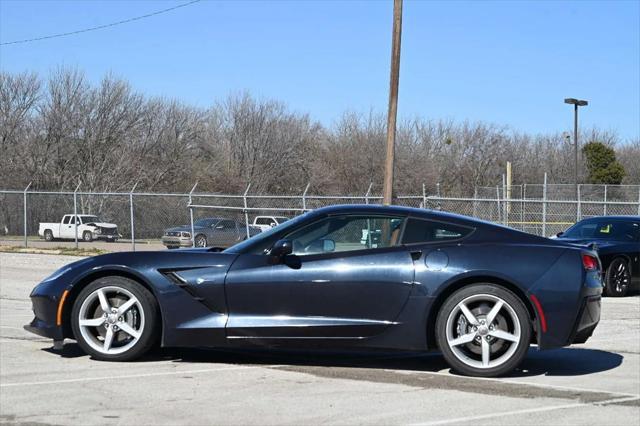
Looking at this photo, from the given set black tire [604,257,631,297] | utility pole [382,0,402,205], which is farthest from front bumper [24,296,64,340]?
utility pole [382,0,402,205]

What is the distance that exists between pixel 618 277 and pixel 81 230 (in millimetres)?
22860

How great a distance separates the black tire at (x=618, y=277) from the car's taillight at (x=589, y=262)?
24.5 ft

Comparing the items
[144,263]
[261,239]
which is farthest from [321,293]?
[144,263]

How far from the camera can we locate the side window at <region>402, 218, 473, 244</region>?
6473 mm

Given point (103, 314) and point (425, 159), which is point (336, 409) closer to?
point (103, 314)

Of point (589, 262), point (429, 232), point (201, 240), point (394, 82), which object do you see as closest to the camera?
point (589, 262)

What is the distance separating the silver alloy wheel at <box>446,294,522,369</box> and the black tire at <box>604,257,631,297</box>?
26.2ft

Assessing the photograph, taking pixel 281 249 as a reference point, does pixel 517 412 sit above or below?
→ below

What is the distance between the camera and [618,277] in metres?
13.6

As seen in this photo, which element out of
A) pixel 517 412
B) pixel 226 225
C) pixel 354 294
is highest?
pixel 226 225

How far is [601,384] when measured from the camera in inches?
242

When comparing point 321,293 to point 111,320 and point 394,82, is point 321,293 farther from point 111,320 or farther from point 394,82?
point 394,82

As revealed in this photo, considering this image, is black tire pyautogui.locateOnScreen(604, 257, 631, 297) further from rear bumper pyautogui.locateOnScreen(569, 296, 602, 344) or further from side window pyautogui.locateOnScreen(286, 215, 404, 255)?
side window pyautogui.locateOnScreen(286, 215, 404, 255)

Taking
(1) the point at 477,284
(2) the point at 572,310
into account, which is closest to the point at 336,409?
(1) the point at 477,284
